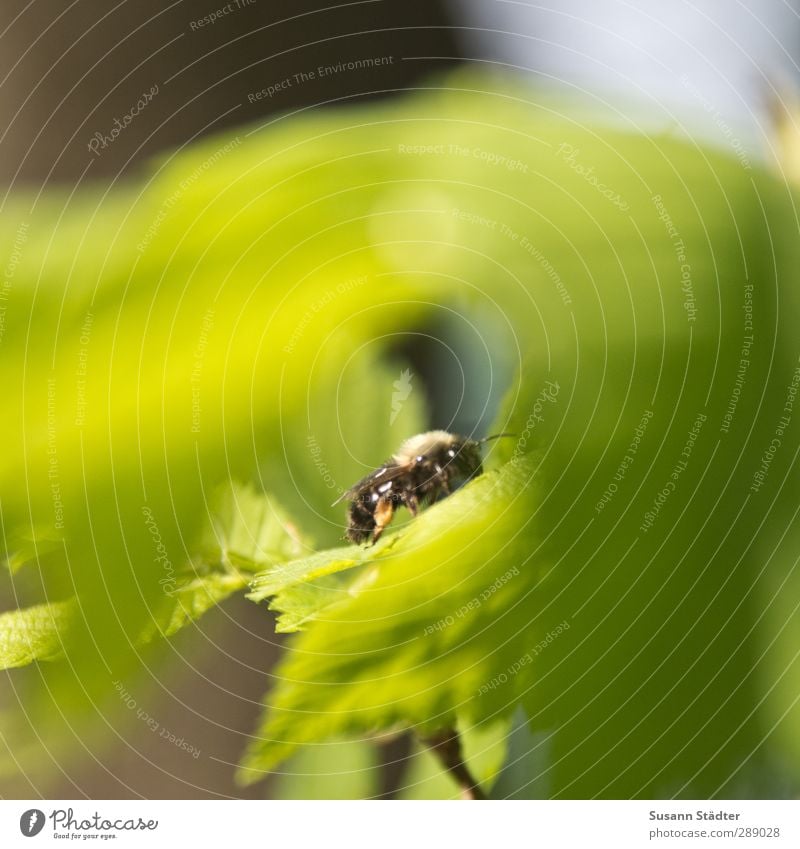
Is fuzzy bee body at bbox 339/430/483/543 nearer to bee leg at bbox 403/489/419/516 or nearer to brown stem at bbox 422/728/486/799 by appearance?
bee leg at bbox 403/489/419/516

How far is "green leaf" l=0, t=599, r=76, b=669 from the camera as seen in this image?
42cm

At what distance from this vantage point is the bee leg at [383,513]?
385 millimetres

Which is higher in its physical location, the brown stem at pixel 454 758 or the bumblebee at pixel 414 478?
the bumblebee at pixel 414 478

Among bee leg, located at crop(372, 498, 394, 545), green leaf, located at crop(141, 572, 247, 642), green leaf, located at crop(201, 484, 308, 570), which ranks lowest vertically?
green leaf, located at crop(141, 572, 247, 642)

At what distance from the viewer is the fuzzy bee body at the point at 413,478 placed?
385 millimetres

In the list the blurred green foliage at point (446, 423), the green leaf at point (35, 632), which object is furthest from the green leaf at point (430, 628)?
the green leaf at point (35, 632)

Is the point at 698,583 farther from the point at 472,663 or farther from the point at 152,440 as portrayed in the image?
the point at 152,440

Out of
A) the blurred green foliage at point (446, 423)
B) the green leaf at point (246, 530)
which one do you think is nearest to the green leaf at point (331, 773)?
the blurred green foliage at point (446, 423)

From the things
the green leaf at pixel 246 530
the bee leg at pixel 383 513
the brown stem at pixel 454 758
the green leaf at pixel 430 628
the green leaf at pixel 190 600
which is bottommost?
the brown stem at pixel 454 758

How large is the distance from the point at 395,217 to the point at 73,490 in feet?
0.75

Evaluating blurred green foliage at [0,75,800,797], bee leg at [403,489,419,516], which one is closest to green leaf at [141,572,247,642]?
blurred green foliage at [0,75,800,797]

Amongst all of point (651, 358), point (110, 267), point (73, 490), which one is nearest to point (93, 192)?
point (110, 267)

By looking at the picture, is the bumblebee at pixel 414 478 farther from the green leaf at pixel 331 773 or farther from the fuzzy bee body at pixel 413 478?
the green leaf at pixel 331 773

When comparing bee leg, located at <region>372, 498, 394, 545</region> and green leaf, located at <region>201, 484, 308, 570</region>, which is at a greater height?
green leaf, located at <region>201, 484, 308, 570</region>
